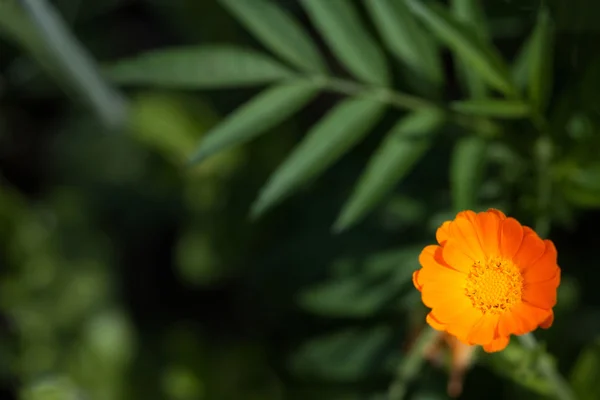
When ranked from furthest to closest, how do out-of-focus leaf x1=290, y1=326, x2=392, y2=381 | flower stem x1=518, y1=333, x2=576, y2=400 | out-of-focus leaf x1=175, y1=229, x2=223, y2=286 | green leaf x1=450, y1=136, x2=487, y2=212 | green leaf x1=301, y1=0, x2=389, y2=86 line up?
out-of-focus leaf x1=175, y1=229, x2=223, y2=286 < out-of-focus leaf x1=290, y1=326, x2=392, y2=381 < green leaf x1=301, y1=0, x2=389, y2=86 < green leaf x1=450, y1=136, x2=487, y2=212 < flower stem x1=518, y1=333, x2=576, y2=400

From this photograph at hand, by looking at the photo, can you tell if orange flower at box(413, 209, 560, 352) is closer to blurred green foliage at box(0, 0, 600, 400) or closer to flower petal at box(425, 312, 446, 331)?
flower petal at box(425, 312, 446, 331)

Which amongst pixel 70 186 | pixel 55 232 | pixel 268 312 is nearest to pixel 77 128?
pixel 70 186

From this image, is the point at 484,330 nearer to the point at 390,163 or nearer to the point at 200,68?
the point at 390,163

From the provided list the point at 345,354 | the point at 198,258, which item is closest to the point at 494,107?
the point at 345,354

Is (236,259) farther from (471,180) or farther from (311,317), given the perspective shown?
(471,180)

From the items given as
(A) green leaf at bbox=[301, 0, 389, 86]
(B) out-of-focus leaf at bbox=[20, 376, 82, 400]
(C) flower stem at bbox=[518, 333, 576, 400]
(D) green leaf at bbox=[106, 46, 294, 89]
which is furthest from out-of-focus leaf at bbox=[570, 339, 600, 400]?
(B) out-of-focus leaf at bbox=[20, 376, 82, 400]
